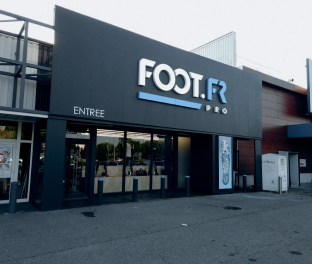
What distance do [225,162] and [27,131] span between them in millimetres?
9657

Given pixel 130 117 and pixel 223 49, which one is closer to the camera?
pixel 130 117

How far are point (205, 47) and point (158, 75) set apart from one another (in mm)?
10476

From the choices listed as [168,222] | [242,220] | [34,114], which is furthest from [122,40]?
[242,220]

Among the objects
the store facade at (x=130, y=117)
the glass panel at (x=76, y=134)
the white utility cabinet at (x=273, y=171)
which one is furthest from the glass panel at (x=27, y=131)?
the white utility cabinet at (x=273, y=171)

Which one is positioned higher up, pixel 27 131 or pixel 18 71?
pixel 18 71

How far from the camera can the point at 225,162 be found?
46.6 ft

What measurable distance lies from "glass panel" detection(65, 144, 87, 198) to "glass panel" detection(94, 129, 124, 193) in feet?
2.21

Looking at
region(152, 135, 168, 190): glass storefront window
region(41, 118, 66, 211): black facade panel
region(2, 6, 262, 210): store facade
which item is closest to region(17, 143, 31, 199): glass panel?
region(2, 6, 262, 210): store facade

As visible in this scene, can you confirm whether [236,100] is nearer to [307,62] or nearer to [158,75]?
[158,75]

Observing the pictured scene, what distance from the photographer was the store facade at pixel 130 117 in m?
9.12

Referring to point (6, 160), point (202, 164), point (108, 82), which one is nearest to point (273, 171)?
point (202, 164)

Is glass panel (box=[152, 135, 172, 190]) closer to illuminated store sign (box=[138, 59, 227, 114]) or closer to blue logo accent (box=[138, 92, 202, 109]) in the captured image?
blue logo accent (box=[138, 92, 202, 109])

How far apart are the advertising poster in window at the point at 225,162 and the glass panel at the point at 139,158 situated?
3.78m

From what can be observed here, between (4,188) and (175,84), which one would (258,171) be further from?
(4,188)
